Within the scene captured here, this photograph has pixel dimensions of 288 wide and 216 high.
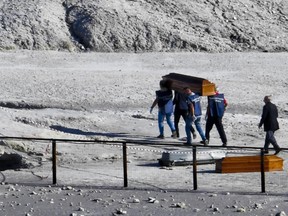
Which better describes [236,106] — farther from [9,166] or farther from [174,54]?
[9,166]

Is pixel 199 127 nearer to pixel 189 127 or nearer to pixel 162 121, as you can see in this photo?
pixel 189 127

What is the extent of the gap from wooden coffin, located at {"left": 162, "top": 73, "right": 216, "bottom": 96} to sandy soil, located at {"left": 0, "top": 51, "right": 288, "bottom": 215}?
3.53 ft

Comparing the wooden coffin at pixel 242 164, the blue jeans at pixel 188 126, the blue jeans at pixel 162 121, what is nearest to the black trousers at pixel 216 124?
the blue jeans at pixel 188 126

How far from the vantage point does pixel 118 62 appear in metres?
36.8

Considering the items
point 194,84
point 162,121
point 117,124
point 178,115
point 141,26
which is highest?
point 141,26

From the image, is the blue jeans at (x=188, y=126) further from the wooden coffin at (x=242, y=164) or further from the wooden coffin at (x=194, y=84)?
the wooden coffin at (x=242, y=164)

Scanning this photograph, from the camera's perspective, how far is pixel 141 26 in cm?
4084

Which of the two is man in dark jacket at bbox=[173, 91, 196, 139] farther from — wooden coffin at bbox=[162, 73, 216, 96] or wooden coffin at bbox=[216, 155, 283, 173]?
wooden coffin at bbox=[216, 155, 283, 173]

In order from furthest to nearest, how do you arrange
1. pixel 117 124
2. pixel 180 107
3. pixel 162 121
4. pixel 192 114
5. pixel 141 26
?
pixel 141 26 → pixel 117 124 → pixel 162 121 → pixel 180 107 → pixel 192 114

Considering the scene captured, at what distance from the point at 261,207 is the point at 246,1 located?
1165 inches

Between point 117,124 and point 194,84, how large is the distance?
2.47 metres

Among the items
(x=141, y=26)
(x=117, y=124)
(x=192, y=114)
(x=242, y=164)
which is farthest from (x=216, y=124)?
(x=141, y=26)

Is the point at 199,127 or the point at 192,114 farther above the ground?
the point at 192,114

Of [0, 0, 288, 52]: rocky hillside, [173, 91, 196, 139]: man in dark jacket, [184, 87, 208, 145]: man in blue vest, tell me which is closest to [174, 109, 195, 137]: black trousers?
[173, 91, 196, 139]: man in dark jacket
